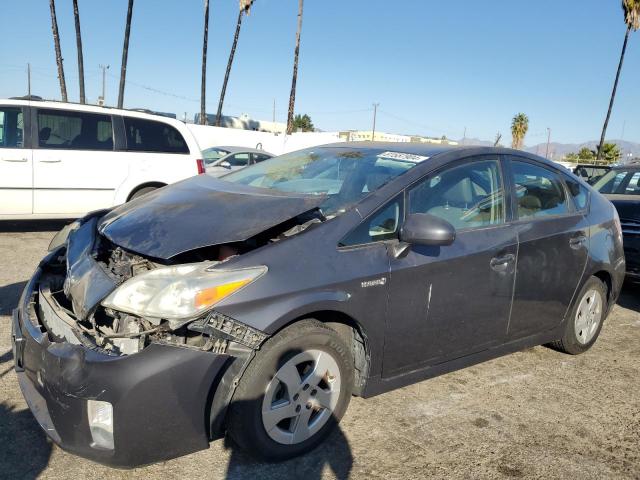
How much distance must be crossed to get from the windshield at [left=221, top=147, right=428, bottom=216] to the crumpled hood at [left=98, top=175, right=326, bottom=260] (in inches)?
7.4

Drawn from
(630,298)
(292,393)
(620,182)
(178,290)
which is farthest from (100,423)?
(620,182)

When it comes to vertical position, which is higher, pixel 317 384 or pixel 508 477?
pixel 317 384

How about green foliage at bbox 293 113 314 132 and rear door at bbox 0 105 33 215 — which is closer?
rear door at bbox 0 105 33 215

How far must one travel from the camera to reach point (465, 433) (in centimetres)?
315

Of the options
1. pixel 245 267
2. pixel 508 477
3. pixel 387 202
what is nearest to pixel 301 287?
pixel 245 267

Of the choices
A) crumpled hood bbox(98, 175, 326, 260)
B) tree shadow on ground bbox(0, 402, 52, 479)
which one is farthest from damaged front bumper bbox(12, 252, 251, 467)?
crumpled hood bbox(98, 175, 326, 260)

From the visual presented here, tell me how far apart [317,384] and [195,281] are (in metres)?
0.82

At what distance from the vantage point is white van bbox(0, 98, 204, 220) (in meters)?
7.00

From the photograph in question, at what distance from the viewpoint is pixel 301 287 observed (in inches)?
102

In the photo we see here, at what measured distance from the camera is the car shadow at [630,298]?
6.13m

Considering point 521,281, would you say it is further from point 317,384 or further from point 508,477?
point 317,384

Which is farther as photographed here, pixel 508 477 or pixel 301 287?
pixel 508 477

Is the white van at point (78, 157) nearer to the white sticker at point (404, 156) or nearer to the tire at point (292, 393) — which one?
the white sticker at point (404, 156)

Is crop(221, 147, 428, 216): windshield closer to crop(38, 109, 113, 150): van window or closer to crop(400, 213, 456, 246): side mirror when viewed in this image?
crop(400, 213, 456, 246): side mirror
